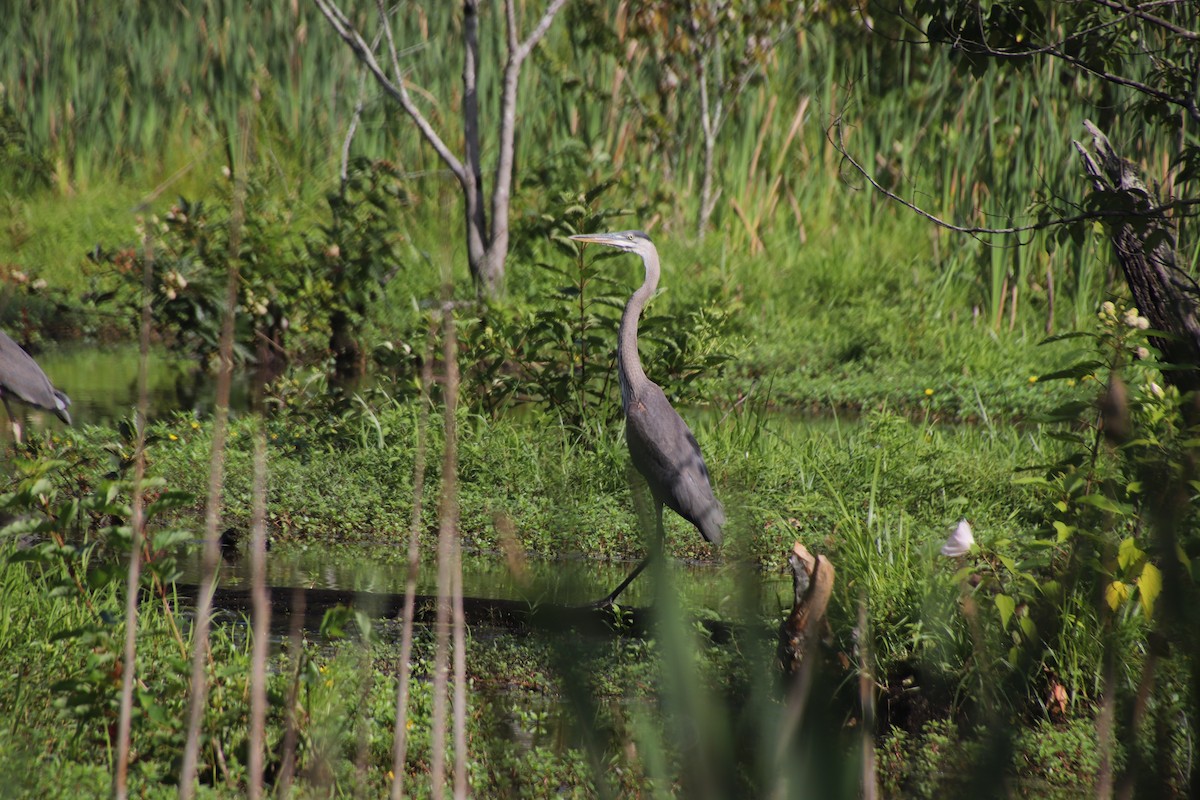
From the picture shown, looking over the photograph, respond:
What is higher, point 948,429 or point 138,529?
point 948,429

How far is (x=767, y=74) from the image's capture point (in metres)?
9.78

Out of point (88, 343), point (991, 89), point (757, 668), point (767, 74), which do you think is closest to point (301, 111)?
point (88, 343)

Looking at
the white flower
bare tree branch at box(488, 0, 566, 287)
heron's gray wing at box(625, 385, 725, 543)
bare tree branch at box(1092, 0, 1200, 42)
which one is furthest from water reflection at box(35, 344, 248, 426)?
bare tree branch at box(1092, 0, 1200, 42)

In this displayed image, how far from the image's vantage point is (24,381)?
525 centimetres

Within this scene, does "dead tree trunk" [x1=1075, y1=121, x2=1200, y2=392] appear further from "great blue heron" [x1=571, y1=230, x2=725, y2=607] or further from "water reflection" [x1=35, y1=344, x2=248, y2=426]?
"water reflection" [x1=35, y1=344, x2=248, y2=426]

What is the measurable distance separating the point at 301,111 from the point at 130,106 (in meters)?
1.80

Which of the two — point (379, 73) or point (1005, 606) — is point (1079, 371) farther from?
point (379, 73)

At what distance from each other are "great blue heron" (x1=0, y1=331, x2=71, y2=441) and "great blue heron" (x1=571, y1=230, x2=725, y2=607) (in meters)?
2.44

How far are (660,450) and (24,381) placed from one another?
108 inches

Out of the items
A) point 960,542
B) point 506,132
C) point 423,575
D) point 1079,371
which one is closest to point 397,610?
point 423,575

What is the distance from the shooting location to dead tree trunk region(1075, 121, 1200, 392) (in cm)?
326

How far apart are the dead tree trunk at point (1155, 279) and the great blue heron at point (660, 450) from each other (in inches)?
62.1

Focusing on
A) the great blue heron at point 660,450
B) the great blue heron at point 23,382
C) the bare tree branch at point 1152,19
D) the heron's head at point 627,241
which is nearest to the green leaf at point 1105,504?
the bare tree branch at point 1152,19

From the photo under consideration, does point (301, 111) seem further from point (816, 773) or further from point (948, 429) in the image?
point (816, 773)
